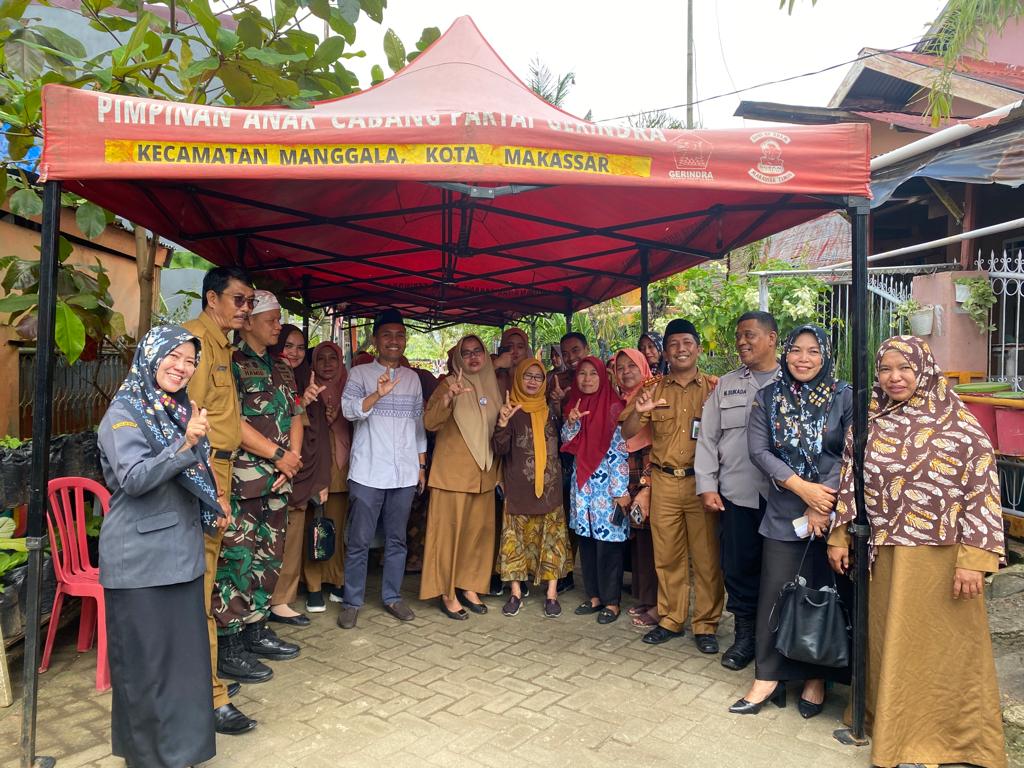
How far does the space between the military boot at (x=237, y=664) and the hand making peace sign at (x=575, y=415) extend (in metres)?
2.33

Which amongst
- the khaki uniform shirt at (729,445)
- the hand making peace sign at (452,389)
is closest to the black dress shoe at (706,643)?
the khaki uniform shirt at (729,445)

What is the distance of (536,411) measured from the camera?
15.9 feet

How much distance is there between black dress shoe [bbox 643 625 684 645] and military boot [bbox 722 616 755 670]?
42 cm

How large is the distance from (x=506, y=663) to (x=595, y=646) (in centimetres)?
58

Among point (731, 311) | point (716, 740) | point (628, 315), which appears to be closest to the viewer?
point (716, 740)

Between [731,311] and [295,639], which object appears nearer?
[295,639]

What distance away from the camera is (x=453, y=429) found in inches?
187

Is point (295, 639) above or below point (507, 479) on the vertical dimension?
below

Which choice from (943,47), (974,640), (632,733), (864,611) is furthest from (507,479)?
(943,47)

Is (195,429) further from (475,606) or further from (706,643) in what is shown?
(706,643)

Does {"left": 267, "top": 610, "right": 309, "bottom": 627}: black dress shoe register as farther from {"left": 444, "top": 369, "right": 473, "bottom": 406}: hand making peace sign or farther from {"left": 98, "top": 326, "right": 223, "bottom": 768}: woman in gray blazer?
{"left": 98, "top": 326, "right": 223, "bottom": 768}: woman in gray blazer

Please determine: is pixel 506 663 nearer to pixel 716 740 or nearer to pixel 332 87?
pixel 716 740

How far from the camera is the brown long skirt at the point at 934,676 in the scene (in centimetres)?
286

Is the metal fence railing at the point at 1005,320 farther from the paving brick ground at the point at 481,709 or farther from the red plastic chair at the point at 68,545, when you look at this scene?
the red plastic chair at the point at 68,545
